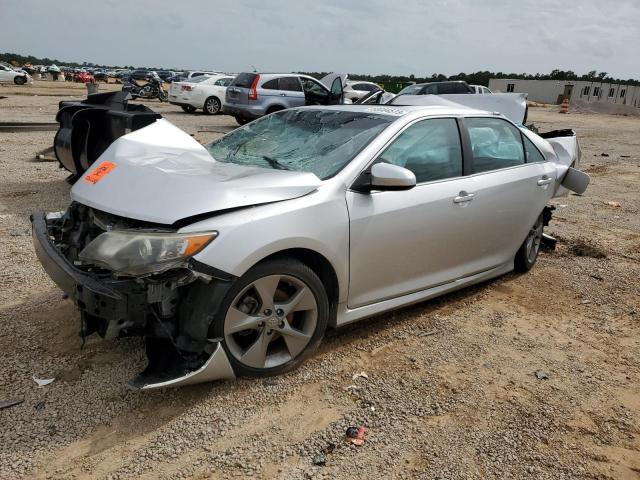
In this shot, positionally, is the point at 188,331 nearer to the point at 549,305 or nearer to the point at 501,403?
the point at 501,403

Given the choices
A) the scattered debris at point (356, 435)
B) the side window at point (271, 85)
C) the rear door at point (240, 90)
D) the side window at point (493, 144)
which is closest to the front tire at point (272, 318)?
the scattered debris at point (356, 435)

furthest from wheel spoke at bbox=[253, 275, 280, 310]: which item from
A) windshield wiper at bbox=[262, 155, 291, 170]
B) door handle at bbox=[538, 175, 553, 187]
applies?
door handle at bbox=[538, 175, 553, 187]

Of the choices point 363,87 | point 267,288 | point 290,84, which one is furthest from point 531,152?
point 363,87

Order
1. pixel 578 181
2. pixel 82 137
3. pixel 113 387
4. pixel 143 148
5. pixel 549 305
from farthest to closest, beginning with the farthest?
pixel 82 137 → pixel 578 181 → pixel 549 305 → pixel 143 148 → pixel 113 387

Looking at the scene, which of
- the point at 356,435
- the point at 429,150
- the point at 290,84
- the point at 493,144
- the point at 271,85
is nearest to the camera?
the point at 356,435

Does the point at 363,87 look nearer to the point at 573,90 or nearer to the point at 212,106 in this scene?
the point at 212,106

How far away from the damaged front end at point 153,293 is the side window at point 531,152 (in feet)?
10.4

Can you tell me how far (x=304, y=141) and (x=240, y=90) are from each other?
1301 centimetres

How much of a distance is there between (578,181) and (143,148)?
3.94 metres

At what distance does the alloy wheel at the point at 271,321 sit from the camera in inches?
109

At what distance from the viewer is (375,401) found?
2.93 meters

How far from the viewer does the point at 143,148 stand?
138 inches

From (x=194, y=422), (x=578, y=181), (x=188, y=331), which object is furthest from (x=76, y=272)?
(x=578, y=181)

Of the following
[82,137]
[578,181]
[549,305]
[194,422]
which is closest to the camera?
[194,422]
